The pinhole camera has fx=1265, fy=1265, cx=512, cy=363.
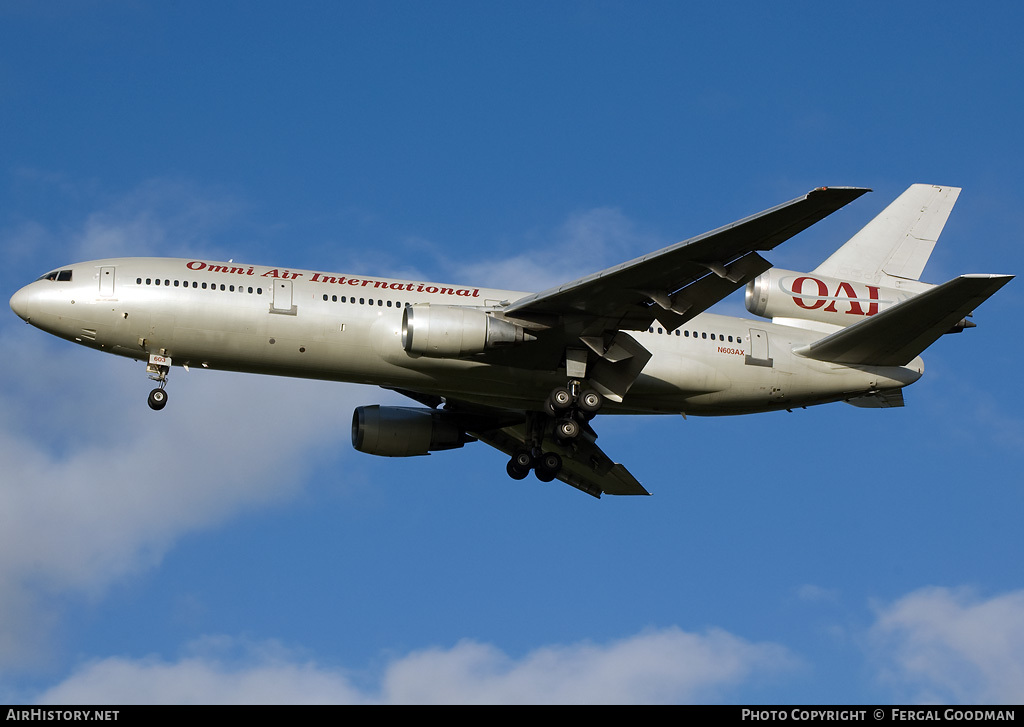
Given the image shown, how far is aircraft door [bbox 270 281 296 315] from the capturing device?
1372 inches

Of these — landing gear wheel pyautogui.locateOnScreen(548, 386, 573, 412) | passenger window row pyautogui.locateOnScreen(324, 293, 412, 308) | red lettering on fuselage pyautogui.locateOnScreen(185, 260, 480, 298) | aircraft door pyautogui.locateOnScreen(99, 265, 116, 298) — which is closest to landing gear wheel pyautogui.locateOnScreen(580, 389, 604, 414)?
landing gear wheel pyautogui.locateOnScreen(548, 386, 573, 412)

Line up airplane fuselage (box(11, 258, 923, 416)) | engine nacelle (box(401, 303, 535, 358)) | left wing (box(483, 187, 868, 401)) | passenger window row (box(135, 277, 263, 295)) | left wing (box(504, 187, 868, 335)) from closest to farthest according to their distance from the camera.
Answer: left wing (box(504, 187, 868, 335)), left wing (box(483, 187, 868, 401)), engine nacelle (box(401, 303, 535, 358)), airplane fuselage (box(11, 258, 923, 416)), passenger window row (box(135, 277, 263, 295))

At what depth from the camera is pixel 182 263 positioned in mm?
35625

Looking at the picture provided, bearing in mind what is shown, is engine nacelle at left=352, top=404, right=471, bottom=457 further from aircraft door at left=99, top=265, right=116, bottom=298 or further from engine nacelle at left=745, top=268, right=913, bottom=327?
engine nacelle at left=745, top=268, right=913, bottom=327

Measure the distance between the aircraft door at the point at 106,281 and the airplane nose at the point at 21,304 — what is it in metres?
2.10

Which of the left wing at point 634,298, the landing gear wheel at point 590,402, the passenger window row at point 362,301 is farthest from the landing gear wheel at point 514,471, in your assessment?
the passenger window row at point 362,301

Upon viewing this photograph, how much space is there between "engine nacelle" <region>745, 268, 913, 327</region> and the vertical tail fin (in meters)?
0.98

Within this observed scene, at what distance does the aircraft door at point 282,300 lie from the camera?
114ft

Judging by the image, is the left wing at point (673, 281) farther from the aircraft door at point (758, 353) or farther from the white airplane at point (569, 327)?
the aircraft door at point (758, 353)

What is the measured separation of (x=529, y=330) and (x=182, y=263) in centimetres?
997

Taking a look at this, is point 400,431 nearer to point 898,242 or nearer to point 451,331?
point 451,331

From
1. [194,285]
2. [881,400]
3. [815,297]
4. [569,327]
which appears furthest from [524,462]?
[194,285]
